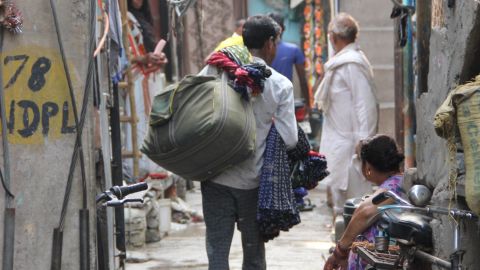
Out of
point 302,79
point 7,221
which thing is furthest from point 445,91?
point 302,79

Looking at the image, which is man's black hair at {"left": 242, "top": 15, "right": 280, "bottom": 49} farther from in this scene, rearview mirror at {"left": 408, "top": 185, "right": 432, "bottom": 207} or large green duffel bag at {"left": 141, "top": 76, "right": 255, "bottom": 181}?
rearview mirror at {"left": 408, "top": 185, "right": 432, "bottom": 207}

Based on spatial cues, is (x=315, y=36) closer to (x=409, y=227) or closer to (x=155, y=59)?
(x=155, y=59)

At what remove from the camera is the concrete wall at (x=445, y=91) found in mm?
4328

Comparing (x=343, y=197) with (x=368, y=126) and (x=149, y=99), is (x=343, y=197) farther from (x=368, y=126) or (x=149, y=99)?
(x=149, y=99)

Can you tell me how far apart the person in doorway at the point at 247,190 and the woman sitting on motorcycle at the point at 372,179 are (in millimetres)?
488

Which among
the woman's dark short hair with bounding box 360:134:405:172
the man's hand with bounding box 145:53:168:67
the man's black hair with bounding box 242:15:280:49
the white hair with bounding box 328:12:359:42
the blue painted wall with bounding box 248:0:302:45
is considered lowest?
the woman's dark short hair with bounding box 360:134:405:172

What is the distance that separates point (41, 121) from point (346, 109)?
4.48m

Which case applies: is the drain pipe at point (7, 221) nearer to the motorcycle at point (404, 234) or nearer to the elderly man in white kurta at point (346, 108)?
the motorcycle at point (404, 234)

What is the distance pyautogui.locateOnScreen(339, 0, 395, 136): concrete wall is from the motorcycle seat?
5.58m

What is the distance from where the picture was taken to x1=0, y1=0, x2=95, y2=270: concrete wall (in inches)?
175

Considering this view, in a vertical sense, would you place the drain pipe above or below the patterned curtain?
below

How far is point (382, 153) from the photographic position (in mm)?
5281

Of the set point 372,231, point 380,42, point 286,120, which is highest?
point 380,42

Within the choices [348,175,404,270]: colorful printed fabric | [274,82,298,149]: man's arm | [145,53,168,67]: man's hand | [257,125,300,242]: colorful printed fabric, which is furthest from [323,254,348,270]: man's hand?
[145,53,168,67]: man's hand
